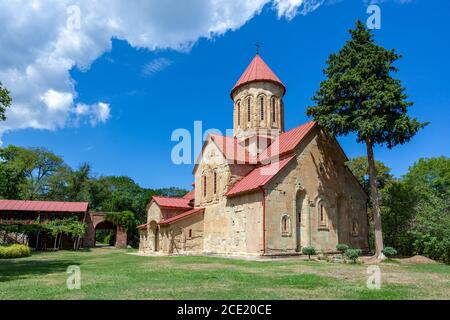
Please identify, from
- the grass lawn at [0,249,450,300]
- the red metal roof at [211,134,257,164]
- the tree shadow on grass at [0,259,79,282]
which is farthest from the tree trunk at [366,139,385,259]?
the tree shadow on grass at [0,259,79,282]

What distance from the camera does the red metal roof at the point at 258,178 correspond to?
69.5ft

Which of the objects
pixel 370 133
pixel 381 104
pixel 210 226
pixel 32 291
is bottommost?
pixel 32 291

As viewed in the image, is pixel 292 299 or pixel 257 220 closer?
pixel 292 299

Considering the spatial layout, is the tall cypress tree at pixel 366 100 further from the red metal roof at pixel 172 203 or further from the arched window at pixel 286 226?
the red metal roof at pixel 172 203

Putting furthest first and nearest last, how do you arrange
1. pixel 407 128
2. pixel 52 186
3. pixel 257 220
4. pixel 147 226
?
pixel 52 186 → pixel 147 226 → pixel 257 220 → pixel 407 128

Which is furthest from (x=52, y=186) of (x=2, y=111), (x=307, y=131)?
(x=307, y=131)

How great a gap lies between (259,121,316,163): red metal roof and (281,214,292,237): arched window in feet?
14.0

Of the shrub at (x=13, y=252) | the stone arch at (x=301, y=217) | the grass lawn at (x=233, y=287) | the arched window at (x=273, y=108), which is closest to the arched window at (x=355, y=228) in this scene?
the stone arch at (x=301, y=217)

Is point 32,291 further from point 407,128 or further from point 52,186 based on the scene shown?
point 52,186

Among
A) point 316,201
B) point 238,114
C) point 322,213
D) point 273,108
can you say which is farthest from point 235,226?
point 273,108

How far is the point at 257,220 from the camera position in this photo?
20938 millimetres

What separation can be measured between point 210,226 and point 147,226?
8823mm

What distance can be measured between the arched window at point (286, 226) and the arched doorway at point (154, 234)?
45.1 ft

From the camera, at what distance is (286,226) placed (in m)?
21.0
